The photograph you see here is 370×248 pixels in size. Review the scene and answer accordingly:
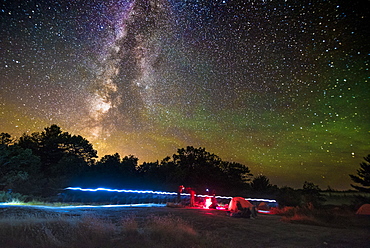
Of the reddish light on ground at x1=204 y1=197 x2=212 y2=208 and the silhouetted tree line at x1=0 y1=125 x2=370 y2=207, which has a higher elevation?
→ the silhouetted tree line at x1=0 y1=125 x2=370 y2=207

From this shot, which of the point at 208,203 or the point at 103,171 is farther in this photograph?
the point at 103,171

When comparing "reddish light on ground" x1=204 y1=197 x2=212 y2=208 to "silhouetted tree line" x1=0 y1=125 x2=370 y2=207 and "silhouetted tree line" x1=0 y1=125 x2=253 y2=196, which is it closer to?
"silhouetted tree line" x1=0 y1=125 x2=370 y2=207

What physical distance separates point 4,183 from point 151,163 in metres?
41.1

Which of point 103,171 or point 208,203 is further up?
point 103,171

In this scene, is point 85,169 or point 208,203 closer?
point 208,203

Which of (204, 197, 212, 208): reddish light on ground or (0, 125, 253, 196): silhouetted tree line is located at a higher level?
(0, 125, 253, 196): silhouetted tree line

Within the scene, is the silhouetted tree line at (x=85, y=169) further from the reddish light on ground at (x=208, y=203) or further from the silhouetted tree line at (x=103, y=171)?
the reddish light on ground at (x=208, y=203)

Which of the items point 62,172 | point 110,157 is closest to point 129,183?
point 110,157

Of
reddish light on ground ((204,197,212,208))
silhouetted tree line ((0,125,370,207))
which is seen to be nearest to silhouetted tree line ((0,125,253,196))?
silhouetted tree line ((0,125,370,207))

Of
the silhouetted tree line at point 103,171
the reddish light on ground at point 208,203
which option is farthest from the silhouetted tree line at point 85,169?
the reddish light on ground at point 208,203

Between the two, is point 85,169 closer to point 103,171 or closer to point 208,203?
point 103,171

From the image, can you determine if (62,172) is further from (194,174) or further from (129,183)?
(194,174)

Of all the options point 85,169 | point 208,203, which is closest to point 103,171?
point 85,169

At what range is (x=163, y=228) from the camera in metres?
10.1
